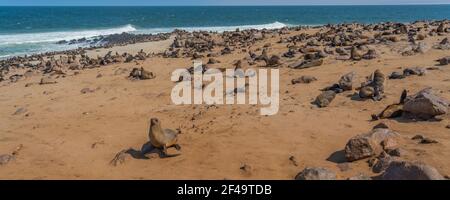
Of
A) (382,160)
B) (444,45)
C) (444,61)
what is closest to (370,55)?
(444,61)

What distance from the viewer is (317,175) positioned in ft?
17.6

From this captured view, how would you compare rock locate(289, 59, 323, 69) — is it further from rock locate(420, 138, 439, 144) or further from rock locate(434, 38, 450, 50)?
rock locate(420, 138, 439, 144)

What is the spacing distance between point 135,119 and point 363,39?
9.31 m

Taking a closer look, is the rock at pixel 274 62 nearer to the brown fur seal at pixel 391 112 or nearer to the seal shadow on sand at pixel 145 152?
the brown fur seal at pixel 391 112

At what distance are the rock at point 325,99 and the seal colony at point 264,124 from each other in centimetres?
2

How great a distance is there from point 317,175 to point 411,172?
1.01m

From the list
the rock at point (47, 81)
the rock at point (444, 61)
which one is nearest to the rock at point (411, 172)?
the rock at point (444, 61)

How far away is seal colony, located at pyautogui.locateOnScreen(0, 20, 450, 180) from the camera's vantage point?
243 inches

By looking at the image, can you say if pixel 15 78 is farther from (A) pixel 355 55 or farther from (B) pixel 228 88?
(A) pixel 355 55

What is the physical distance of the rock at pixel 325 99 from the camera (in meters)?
8.70

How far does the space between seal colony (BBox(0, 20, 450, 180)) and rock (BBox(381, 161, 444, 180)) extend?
1 centimetres

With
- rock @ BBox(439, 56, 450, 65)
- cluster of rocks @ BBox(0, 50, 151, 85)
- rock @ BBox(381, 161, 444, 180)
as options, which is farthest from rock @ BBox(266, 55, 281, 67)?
rock @ BBox(381, 161, 444, 180)

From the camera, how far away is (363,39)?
1571 cm

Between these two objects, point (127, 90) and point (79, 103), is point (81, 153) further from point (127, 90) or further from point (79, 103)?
point (127, 90)
